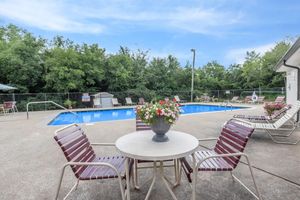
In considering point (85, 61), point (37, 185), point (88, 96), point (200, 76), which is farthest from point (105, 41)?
point (37, 185)

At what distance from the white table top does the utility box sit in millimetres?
11871

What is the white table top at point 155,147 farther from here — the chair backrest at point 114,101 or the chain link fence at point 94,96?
the chair backrest at point 114,101

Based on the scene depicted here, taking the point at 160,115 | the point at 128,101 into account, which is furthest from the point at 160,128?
the point at 128,101

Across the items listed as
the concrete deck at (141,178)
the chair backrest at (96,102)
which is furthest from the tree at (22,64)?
the concrete deck at (141,178)

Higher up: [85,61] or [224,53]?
[224,53]

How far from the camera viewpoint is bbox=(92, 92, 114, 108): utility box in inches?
545

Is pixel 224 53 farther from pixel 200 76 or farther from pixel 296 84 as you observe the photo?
pixel 296 84

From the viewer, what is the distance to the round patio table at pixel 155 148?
1855 millimetres

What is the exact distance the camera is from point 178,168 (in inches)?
100

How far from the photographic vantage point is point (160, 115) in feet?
6.93

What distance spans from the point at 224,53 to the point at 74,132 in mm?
27470

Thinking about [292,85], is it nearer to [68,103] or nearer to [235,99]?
[235,99]

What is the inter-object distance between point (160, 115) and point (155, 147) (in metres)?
0.34

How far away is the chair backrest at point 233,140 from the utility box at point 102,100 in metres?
12.1
